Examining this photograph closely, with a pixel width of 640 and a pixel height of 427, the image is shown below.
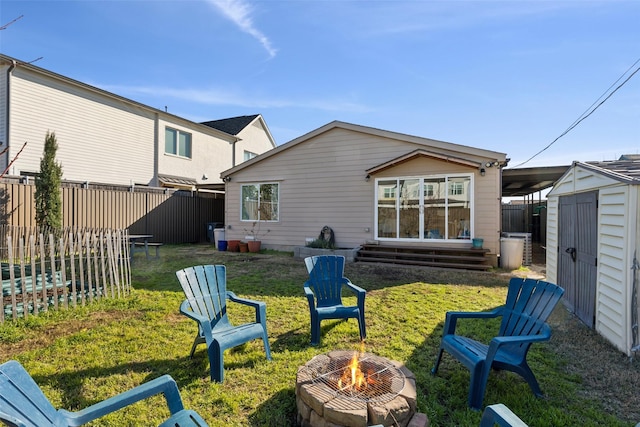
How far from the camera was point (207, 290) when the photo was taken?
358 centimetres

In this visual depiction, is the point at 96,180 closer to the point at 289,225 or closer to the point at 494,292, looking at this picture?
the point at 289,225

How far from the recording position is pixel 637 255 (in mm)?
3576

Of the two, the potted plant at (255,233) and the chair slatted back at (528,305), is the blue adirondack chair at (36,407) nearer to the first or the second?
the chair slatted back at (528,305)

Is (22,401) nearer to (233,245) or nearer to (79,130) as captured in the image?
(233,245)

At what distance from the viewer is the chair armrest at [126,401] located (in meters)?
1.63

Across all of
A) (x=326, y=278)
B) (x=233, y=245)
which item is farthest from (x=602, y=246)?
(x=233, y=245)

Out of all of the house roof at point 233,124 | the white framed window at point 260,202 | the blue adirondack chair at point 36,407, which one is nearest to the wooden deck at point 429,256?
the white framed window at point 260,202

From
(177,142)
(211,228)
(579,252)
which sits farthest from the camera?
(177,142)

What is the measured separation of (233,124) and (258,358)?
842 inches

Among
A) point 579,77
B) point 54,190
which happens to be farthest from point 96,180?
point 579,77

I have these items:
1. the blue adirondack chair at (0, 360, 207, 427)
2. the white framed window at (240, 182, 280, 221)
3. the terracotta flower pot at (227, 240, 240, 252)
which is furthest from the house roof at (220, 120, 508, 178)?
the blue adirondack chair at (0, 360, 207, 427)

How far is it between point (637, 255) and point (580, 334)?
4.25 feet

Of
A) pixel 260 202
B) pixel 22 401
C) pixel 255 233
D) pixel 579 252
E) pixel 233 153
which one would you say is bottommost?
pixel 22 401

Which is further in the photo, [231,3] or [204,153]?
[204,153]
